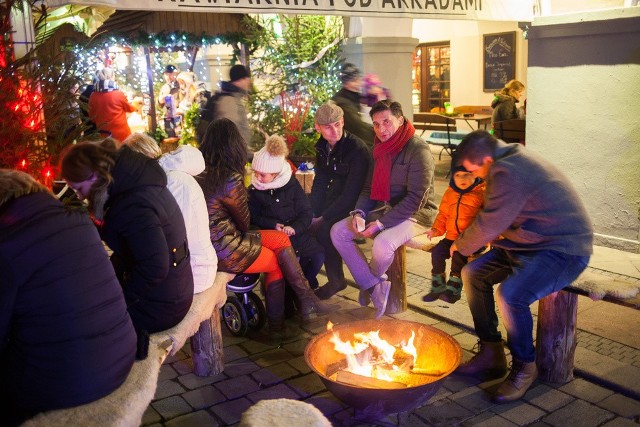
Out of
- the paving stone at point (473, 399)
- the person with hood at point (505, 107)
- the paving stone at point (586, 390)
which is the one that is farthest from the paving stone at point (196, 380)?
the person with hood at point (505, 107)

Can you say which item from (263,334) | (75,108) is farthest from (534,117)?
(75,108)

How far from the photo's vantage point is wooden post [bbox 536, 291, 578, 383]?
437 cm

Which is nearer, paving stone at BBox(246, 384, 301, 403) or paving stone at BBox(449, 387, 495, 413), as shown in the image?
paving stone at BBox(449, 387, 495, 413)

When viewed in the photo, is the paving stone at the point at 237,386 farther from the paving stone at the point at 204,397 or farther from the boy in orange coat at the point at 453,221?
the boy in orange coat at the point at 453,221

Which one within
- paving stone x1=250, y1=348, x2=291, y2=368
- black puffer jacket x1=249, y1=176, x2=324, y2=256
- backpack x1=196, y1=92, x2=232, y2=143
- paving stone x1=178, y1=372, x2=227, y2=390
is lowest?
paving stone x1=178, y1=372, x2=227, y2=390

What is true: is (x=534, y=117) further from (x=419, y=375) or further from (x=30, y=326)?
(x=30, y=326)

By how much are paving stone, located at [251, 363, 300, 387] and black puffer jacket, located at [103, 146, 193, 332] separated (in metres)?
0.98

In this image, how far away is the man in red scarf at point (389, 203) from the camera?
546 cm

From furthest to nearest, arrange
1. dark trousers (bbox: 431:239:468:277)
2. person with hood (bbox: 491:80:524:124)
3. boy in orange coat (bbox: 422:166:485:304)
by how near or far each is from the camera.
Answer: person with hood (bbox: 491:80:524:124), dark trousers (bbox: 431:239:468:277), boy in orange coat (bbox: 422:166:485:304)

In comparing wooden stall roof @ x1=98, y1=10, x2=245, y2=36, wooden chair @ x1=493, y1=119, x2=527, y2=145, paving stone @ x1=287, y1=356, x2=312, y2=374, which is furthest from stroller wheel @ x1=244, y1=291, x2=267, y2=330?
wooden stall roof @ x1=98, y1=10, x2=245, y2=36

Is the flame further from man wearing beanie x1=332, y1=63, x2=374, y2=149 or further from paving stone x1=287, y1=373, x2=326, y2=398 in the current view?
man wearing beanie x1=332, y1=63, x2=374, y2=149

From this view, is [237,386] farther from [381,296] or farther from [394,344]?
[381,296]

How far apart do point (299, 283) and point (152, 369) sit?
2.23 meters

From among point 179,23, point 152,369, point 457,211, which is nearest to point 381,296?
point 457,211
